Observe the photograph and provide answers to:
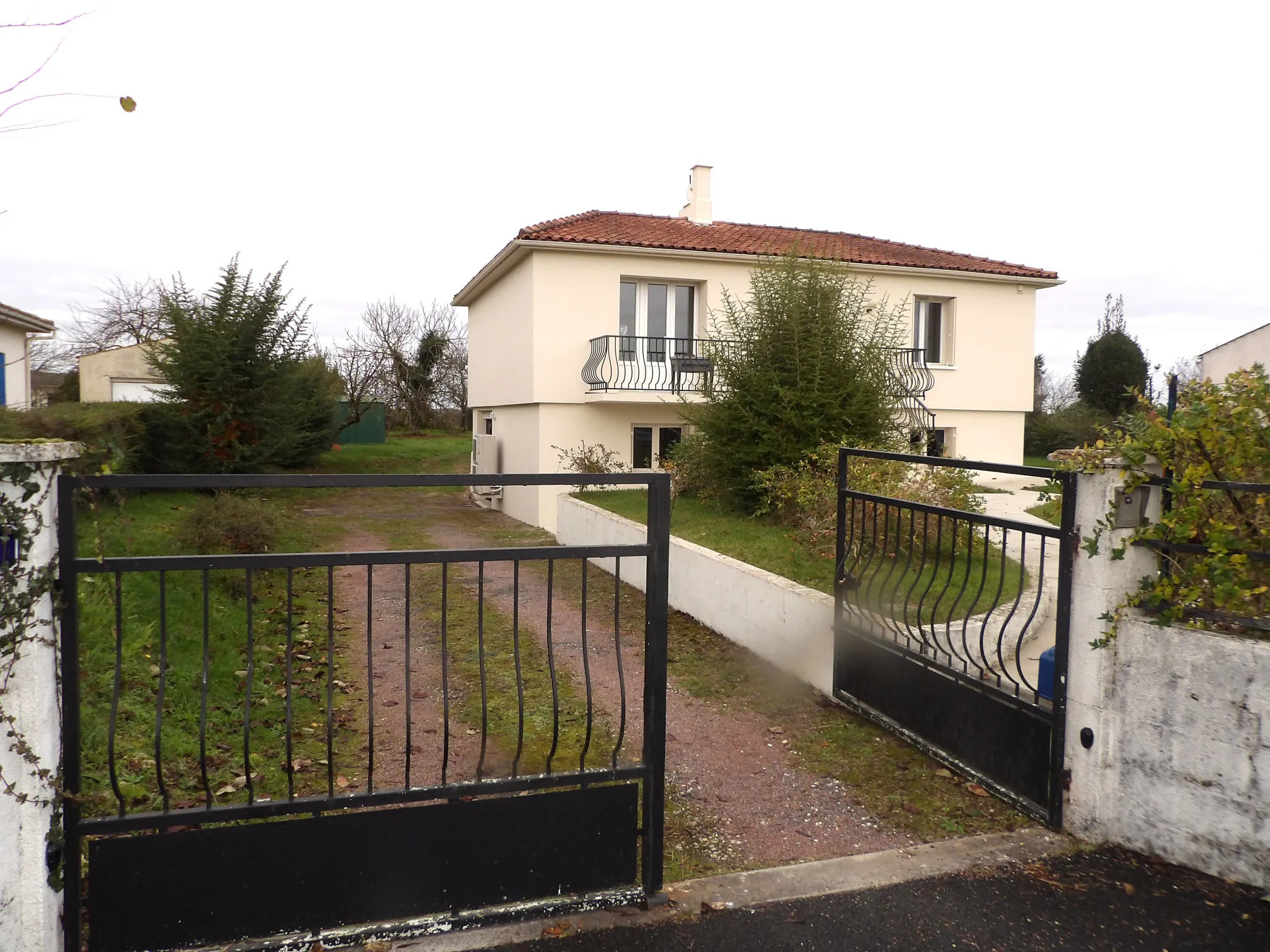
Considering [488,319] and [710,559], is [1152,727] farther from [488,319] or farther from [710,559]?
[488,319]

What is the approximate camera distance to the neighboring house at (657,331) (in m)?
15.5

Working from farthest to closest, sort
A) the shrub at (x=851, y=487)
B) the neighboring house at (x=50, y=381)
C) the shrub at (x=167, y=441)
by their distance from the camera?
the neighboring house at (x=50, y=381) → the shrub at (x=167, y=441) → the shrub at (x=851, y=487)

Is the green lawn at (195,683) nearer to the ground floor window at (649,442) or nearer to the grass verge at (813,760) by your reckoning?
the grass verge at (813,760)

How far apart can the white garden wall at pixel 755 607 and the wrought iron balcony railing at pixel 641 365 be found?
5.66 m

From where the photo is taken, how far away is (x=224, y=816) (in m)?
2.81

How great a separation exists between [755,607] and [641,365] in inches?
367

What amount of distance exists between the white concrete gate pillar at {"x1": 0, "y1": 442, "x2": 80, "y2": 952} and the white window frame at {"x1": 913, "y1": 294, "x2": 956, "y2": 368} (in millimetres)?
18131

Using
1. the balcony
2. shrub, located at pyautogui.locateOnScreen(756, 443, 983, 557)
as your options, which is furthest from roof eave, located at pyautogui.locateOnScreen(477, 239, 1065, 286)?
shrub, located at pyautogui.locateOnScreen(756, 443, 983, 557)

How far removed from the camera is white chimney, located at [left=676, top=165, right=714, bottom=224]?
1883cm

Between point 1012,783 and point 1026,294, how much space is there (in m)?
17.3

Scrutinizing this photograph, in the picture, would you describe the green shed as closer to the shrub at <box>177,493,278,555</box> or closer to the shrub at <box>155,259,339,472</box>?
the shrub at <box>155,259,339,472</box>

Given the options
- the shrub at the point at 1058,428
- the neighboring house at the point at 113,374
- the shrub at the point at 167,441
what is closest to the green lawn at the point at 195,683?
the shrub at the point at 167,441

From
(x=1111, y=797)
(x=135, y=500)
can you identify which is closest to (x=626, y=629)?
(x=1111, y=797)

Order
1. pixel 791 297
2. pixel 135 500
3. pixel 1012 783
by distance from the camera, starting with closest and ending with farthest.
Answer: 1. pixel 1012 783
2. pixel 791 297
3. pixel 135 500
